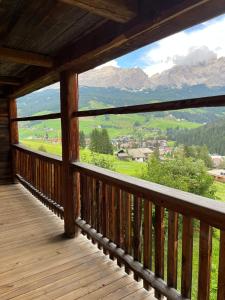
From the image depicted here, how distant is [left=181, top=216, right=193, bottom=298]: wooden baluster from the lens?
66.9 inches

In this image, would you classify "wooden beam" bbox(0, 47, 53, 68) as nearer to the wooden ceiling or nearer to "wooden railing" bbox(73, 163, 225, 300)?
the wooden ceiling

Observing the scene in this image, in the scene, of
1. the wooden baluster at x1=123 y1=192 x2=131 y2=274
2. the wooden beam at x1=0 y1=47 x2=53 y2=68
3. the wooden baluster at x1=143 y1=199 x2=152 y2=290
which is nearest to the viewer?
the wooden baluster at x1=143 y1=199 x2=152 y2=290

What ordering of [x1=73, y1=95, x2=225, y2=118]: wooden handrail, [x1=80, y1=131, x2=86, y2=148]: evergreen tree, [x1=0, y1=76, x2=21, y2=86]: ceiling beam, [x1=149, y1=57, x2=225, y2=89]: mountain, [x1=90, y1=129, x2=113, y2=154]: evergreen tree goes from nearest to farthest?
[x1=73, y1=95, x2=225, y2=118]: wooden handrail, [x1=149, y1=57, x2=225, y2=89]: mountain, [x1=80, y1=131, x2=86, y2=148]: evergreen tree, [x1=90, y1=129, x2=113, y2=154]: evergreen tree, [x1=0, y1=76, x2=21, y2=86]: ceiling beam

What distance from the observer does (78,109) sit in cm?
300

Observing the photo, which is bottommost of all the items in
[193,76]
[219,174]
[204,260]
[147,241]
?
[147,241]

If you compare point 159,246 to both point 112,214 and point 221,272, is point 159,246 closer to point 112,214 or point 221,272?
point 221,272

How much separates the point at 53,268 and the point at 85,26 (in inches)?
90.6

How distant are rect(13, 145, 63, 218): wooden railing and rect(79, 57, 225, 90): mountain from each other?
4.21 feet

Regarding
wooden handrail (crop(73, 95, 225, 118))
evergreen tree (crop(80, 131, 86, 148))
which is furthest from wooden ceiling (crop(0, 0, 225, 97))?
evergreen tree (crop(80, 131, 86, 148))

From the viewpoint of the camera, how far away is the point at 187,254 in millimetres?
1723

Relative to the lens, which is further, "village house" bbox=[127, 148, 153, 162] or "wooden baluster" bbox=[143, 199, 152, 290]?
"village house" bbox=[127, 148, 153, 162]

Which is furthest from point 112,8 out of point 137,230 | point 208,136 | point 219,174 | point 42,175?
point 42,175

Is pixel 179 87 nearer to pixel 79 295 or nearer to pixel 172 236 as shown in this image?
pixel 172 236

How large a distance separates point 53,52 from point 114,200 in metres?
1.81
